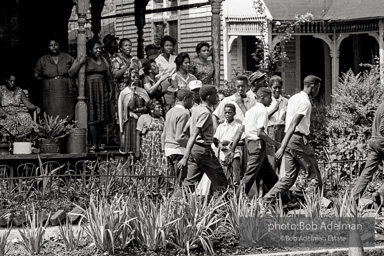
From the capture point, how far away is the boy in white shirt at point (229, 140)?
48.1 ft

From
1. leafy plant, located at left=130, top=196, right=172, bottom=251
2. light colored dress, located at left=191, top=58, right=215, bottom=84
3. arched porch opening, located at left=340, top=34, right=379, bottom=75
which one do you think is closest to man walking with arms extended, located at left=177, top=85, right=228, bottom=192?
leafy plant, located at left=130, top=196, right=172, bottom=251

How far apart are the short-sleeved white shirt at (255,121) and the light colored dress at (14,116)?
13.0ft

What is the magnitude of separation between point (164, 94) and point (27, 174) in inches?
126

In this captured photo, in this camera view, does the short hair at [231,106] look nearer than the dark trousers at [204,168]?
No

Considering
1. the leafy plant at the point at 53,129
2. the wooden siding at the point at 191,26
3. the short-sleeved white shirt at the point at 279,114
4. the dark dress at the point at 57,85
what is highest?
the wooden siding at the point at 191,26

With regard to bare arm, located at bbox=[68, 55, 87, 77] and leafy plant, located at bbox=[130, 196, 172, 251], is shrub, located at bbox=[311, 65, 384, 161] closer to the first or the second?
bare arm, located at bbox=[68, 55, 87, 77]

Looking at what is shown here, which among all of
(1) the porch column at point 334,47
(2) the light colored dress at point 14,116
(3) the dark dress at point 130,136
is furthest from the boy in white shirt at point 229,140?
(1) the porch column at point 334,47

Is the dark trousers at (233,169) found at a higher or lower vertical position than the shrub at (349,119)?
lower

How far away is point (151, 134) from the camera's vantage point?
1605cm

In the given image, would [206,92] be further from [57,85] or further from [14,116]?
[57,85]

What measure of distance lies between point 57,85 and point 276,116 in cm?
383

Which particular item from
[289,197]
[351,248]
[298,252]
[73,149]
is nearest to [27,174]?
[73,149]

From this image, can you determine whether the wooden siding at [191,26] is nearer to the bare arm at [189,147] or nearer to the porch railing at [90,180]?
the porch railing at [90,180]

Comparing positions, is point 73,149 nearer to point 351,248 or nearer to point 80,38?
point 80,38
